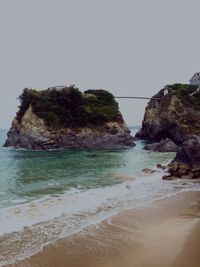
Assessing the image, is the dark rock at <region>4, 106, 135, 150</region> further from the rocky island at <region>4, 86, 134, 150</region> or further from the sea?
the sea

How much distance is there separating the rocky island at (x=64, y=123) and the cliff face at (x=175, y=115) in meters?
6.73

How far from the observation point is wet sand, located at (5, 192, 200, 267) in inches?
316

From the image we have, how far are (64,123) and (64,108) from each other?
10.0 ft

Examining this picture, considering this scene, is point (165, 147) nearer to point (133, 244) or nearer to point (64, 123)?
point (64, 123)

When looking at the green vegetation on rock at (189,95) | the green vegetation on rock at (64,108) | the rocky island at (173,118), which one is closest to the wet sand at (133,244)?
the rocky island at (173,118)

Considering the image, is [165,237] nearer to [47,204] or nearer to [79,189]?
[47,204]

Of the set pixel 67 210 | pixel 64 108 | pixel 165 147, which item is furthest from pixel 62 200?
pixel 64 108

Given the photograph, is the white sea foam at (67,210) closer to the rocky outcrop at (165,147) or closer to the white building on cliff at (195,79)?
the rocky outcrop at (165,147)

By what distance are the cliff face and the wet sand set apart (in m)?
39.3

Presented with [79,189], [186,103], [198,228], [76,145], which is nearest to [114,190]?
[79,189]

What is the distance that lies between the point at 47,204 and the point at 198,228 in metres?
6.75

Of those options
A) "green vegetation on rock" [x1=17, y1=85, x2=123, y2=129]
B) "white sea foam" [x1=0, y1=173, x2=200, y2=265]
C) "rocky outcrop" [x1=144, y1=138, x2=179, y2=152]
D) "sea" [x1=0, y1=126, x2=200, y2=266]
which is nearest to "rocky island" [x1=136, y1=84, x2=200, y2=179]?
"rocky outcrop" [x1=144, y1=138, x2=179, y2=152]

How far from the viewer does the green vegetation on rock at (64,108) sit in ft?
188

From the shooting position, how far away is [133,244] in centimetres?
924
